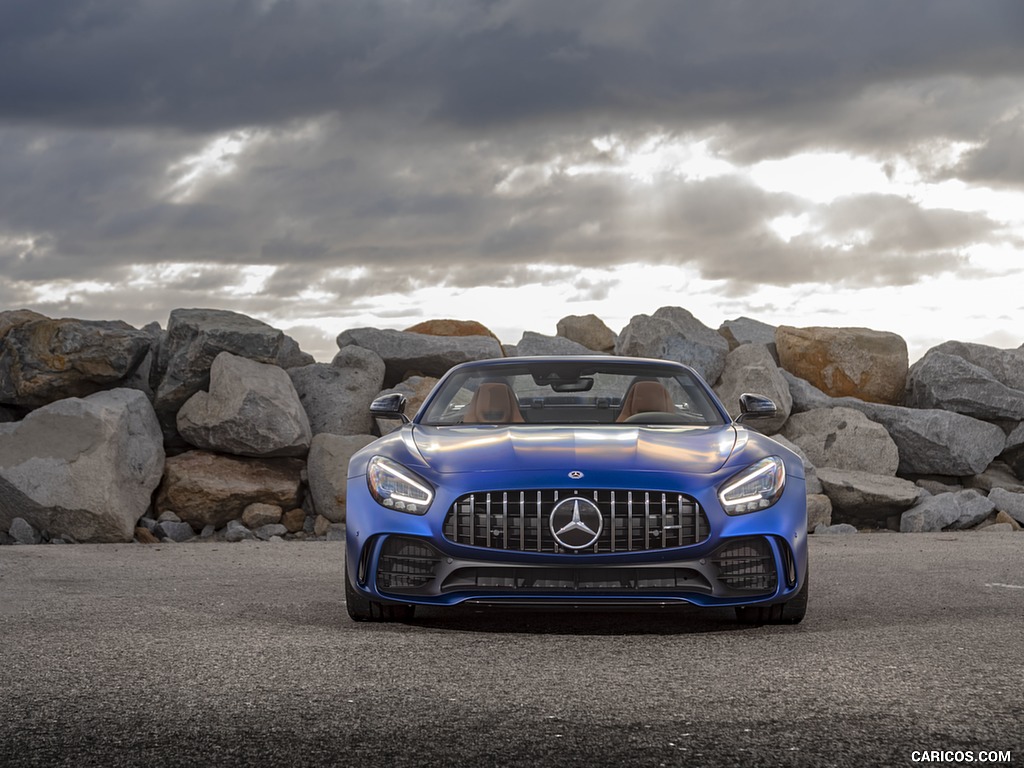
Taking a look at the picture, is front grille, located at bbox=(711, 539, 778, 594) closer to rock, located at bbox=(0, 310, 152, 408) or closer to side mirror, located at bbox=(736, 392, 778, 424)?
side mirror, located at bbox=(736, 392, 778, 424)

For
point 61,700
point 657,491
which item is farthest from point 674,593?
point 61,700

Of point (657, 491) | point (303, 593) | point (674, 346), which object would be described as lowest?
point (303, 593)

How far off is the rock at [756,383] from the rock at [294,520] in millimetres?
6442

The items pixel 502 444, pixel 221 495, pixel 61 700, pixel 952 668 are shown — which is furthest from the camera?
pixel 221 495

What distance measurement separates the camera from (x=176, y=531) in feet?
47.1

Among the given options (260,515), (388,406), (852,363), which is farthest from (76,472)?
(852,363)

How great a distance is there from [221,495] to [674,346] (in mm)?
7575

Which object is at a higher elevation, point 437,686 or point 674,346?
point 674,346

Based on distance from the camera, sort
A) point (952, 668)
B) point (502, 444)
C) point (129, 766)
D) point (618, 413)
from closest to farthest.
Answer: point (129, 766) < point (952, 668) < point (502, 444) < point (618, 413)

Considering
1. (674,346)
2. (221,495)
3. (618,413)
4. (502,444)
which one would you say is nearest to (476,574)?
(502,444)

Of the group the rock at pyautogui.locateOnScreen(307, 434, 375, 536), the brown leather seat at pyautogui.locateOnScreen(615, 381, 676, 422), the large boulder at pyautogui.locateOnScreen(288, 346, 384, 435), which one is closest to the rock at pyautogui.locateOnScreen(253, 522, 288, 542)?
the rock at pyautogui.locateOnScreen(307, 434, 375, 536)

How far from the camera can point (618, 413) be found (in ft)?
25.4

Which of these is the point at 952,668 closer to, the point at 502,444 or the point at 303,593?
the point at 502,444

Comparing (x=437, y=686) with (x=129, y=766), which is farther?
(x=437, y=686)
